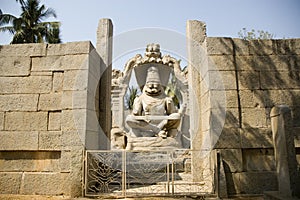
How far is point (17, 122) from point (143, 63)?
5.03 meters

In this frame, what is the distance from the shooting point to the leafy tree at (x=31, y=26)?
52.6ft

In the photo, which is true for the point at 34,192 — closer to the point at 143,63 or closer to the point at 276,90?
the point at 276,90

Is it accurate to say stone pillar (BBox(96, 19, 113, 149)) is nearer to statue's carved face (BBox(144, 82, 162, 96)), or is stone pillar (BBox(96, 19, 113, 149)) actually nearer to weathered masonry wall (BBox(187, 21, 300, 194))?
weathered masonry wall (BBox(187, 21, 300, 194))

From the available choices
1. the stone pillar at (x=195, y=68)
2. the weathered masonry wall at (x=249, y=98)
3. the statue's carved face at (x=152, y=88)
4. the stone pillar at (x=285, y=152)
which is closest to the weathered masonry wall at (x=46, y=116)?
the stone pillar at (x=195, y=68)

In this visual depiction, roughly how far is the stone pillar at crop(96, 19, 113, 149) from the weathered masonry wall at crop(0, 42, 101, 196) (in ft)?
1.13

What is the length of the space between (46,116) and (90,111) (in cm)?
80

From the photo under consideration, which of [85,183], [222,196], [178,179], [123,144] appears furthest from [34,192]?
[123,144]

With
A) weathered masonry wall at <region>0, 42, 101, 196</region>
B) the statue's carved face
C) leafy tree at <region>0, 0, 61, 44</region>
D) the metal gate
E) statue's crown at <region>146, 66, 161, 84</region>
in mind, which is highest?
leafy tree at <region>0, 0, 61, 44</region>

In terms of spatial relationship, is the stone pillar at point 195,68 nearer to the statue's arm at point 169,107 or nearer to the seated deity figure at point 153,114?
the seated deity figure at point 153,114

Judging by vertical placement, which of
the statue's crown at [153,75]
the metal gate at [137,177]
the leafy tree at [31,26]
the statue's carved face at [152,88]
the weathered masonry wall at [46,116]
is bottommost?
the metal gate at [137,177]

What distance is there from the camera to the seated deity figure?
7535 mm

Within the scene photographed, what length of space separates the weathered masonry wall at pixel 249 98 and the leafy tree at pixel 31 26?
14893 millimetres

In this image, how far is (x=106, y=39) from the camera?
220 inches

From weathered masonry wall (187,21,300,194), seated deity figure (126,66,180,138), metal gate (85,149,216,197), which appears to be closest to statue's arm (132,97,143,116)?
seated deity figure (126,66,180,138)
